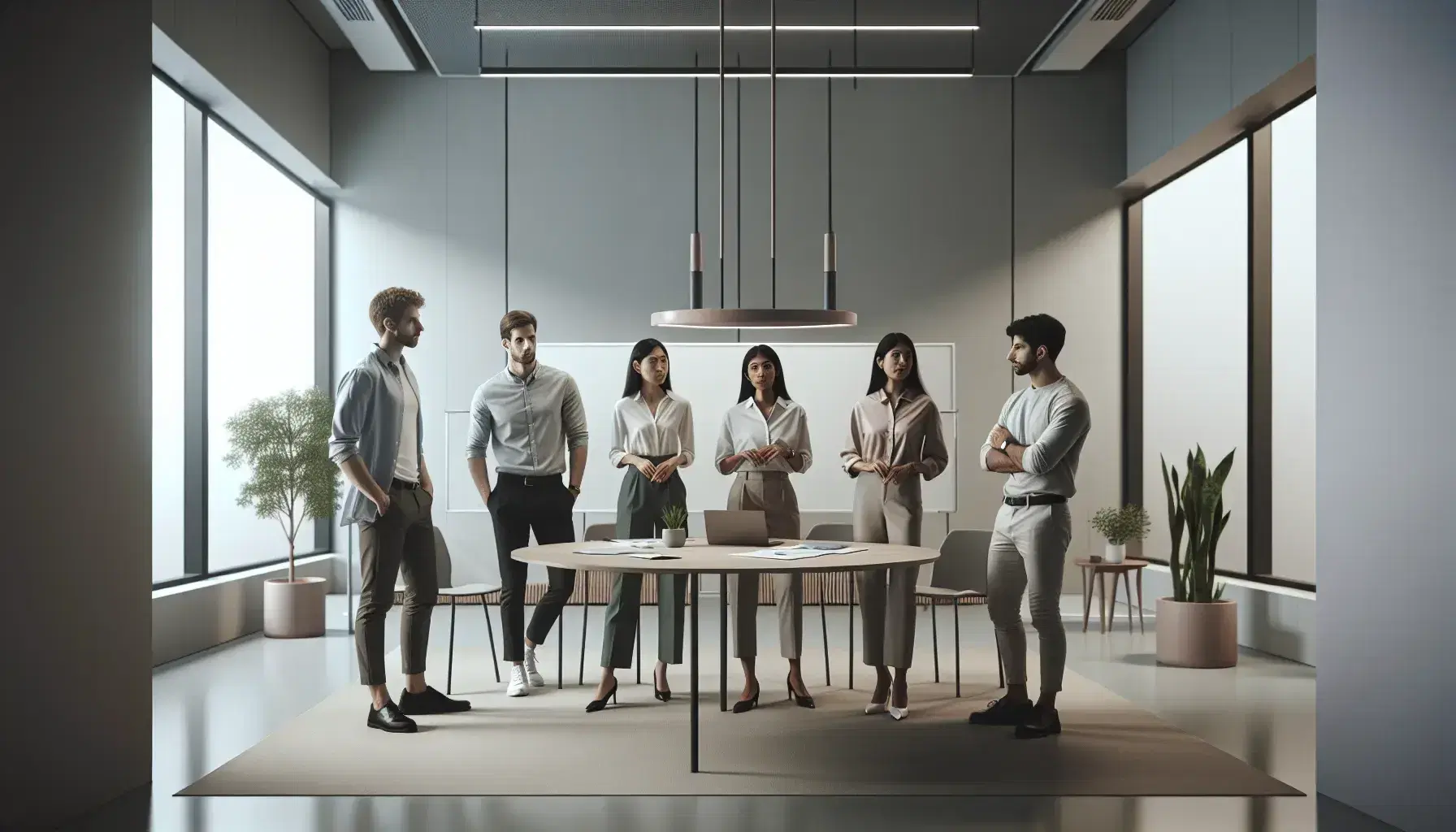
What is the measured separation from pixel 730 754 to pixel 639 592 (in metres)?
1.06

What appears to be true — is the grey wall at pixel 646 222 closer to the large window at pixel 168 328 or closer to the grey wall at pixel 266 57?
the grey wall at pixel 266 57

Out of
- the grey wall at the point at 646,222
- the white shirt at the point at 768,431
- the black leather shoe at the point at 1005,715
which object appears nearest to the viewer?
the black leather shoe at the point at 1005,715

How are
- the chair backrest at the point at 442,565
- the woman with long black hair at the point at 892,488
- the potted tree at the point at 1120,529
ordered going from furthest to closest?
1. the potted tree at the point at 1120,529
2. the chair backrest at the point at 442,565
3. the woman with long black hair at the point at 892,488

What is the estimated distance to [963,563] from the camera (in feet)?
18.4

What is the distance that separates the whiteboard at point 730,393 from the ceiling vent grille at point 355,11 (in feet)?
8.58

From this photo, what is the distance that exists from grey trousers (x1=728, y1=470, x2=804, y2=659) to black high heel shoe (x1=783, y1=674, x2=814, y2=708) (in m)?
0.12

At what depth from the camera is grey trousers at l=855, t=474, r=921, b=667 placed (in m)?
4.77

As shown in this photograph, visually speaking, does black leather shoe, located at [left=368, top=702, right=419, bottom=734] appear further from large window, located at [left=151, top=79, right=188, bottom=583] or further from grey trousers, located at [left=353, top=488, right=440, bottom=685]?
large window, located at [left=151, top=79, right=188, bottom=583]

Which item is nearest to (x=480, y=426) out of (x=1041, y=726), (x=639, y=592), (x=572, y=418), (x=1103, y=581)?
(x=572, y=418)

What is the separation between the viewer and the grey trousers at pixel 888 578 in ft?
15.7

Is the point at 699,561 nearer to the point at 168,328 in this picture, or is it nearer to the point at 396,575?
the point at 396,575

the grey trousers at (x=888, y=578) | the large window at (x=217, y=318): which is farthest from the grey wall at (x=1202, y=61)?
the large window at (x=217, y=318)
